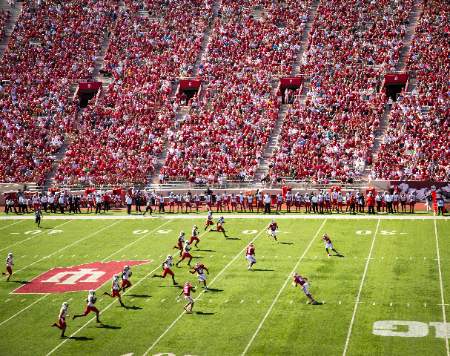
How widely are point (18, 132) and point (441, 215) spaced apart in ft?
83.3

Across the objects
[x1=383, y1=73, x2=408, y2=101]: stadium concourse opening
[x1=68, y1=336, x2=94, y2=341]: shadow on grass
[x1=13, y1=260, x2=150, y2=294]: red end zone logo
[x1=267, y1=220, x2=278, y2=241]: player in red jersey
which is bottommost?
[x1=68, y1=336, x2=94, y2=341]: shadow on grass

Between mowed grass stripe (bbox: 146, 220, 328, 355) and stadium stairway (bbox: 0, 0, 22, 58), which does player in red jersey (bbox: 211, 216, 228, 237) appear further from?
stadium stairway (bbox: 0, 0, 22, 58)

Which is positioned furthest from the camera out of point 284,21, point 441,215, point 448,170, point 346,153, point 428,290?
point 284,21

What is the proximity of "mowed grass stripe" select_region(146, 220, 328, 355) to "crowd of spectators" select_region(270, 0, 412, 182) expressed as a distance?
1040 centimetres

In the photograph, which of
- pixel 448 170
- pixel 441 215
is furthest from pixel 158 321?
pixel 448 170

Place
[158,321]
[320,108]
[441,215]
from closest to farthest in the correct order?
[158,321]
[441,215]
[320,108]

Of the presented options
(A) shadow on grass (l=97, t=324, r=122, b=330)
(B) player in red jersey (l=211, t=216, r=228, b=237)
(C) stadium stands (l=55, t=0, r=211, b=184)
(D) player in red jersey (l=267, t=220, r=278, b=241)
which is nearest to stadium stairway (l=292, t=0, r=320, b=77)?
(C) stadium stands (l=55, t=0, r=211, b=184)

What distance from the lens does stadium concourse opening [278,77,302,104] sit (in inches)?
1880

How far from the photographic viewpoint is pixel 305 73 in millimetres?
48594

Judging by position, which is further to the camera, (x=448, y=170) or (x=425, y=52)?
(x=425, y=52)

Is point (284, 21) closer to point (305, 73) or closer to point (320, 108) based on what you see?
point (305, 73)

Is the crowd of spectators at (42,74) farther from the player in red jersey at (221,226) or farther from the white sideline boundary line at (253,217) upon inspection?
the player in red jersey at (221,226)

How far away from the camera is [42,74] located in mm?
53438

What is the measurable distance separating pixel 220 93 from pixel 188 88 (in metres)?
2.99
